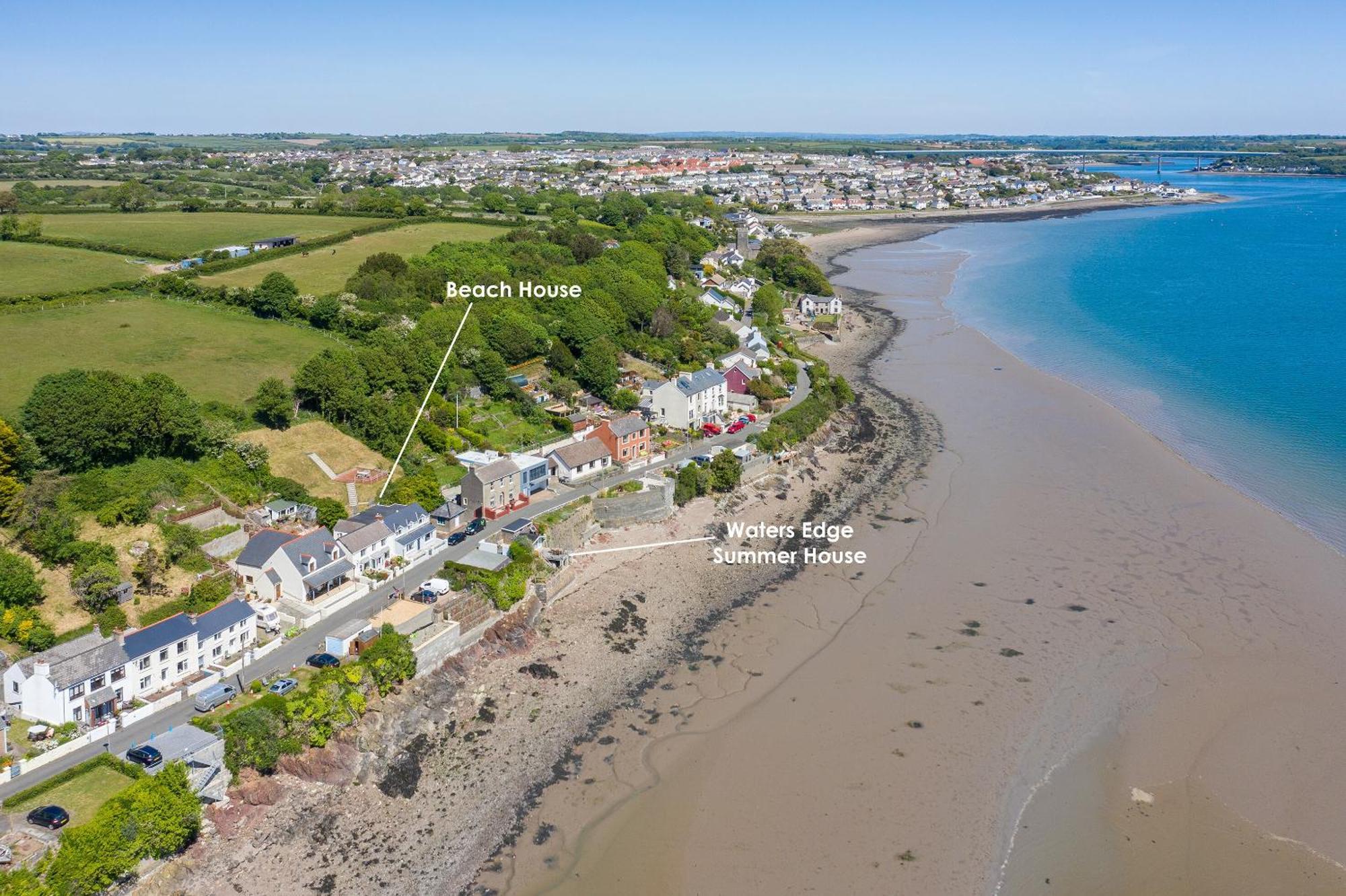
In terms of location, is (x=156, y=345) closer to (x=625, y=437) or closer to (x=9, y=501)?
(x=9, y=501)

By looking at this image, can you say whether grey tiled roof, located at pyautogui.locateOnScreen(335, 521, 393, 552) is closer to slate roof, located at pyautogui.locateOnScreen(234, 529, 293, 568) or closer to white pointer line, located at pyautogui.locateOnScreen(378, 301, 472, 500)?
slate roof, located at pyautogui.locateOnScreen(234, 529, 293, 568)

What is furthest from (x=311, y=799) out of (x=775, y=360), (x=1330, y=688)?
(x=775, y=360)

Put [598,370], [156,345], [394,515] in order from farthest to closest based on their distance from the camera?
1. [598,370]
2. [156,345]
3. [394,515]

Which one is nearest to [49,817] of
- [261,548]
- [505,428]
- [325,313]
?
[261,548]

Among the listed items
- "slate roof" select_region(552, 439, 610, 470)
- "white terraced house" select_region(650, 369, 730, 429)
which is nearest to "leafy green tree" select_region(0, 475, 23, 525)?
"slate roof" select_region(552, 439, 610, 470)

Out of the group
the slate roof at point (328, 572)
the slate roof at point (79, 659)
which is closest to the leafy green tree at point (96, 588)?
the slate roof at point (79, 659)

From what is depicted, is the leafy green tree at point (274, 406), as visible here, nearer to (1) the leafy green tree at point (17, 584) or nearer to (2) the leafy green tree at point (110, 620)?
(1) the leafy green tree at point (17, 584)

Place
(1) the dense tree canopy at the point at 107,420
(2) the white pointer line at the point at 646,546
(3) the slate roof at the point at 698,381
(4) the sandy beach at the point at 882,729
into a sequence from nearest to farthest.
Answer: (4) the sandy beach at the point at 882,729 → (1) the dense tree canopy at the point at 107,420 → (2) the white pointer line at the point at 646,546 → (3) the slate roof at the point at 698,381
